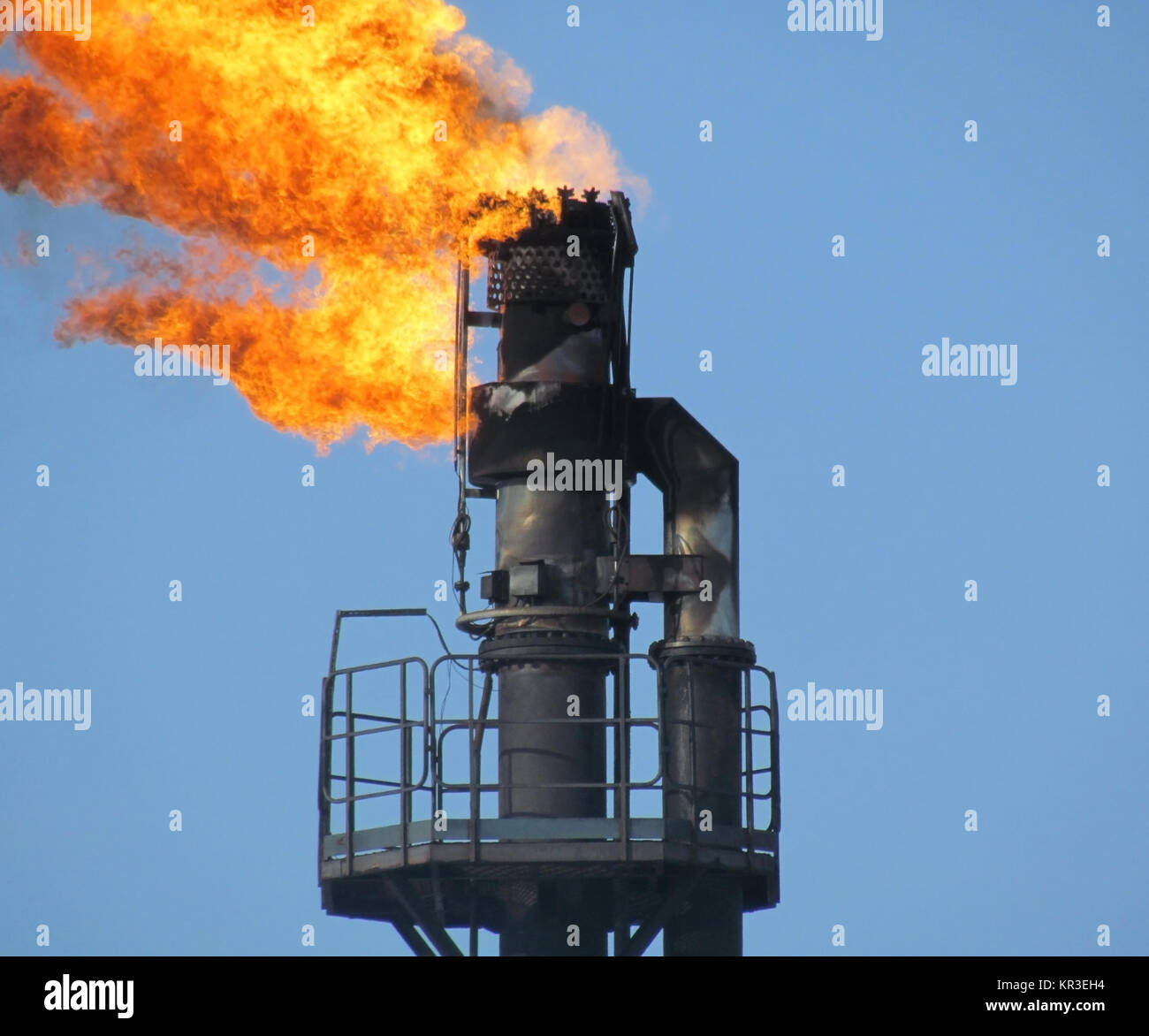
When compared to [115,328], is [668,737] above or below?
below

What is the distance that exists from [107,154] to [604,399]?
5.88 m

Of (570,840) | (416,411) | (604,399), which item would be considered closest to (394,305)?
(416,411)

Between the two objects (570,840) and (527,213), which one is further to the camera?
(527,213)

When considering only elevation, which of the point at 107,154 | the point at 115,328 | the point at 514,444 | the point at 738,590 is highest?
the point at 107,154

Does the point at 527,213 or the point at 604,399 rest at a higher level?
the point at 527,213

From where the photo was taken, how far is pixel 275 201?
2177 centimetres

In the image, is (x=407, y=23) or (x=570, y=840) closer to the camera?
(x=570, y=840)

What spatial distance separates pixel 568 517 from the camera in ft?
69.8

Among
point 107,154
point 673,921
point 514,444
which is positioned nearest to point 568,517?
point 514,444

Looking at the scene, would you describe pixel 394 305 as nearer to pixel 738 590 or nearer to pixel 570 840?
pixel 738 590

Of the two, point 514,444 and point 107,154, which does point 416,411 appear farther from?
point 107,154

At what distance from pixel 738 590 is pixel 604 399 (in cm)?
253

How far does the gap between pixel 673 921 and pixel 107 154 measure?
1008 centimetres

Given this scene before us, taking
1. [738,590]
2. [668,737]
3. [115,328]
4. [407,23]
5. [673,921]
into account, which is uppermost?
[407,23]
